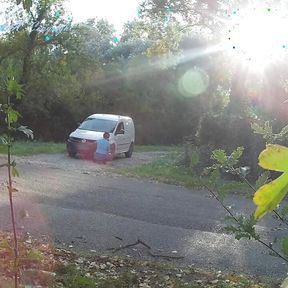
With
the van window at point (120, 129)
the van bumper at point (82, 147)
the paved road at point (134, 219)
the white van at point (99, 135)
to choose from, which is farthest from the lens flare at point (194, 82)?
the paved road at point (134, 219)

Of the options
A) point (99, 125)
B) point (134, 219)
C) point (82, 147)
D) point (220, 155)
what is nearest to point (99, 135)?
point (82, 147)

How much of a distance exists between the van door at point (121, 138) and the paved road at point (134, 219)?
6647mm

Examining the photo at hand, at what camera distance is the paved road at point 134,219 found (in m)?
6.62

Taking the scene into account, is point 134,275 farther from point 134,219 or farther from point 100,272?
point 134,219

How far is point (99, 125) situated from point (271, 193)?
19410 mm

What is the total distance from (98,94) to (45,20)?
19.1 ft

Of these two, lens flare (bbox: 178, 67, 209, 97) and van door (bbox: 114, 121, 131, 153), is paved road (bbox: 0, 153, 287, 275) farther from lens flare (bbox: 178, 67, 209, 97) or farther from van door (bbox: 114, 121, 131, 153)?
lens flare (bbox: 178, 67, 209, 97)

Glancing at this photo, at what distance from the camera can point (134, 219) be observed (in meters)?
8.50

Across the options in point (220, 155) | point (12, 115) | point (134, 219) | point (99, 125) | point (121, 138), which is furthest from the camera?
point (121, 138)

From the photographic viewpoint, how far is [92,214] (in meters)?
8.49

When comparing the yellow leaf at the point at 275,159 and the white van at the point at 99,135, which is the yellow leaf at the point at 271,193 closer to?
the yellow leaf at the point at 275,159

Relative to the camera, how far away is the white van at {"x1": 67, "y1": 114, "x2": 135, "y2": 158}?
1862 centimetres

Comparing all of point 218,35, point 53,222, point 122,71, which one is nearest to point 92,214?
point 53,222

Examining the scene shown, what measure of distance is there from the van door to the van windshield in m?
0.27
